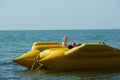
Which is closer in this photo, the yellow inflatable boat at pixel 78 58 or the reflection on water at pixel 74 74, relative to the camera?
the reflection on water at pixel 74 74

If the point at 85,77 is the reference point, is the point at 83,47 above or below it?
above

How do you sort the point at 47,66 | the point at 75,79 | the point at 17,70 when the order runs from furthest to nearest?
the point at 17,70, the point at 47,66, the point at 75,79

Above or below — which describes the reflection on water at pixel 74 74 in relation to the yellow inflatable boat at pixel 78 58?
below

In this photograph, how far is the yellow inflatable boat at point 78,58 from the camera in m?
14.5

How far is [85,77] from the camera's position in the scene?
13984 mm

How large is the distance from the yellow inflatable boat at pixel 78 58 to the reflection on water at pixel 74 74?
0.19 meters

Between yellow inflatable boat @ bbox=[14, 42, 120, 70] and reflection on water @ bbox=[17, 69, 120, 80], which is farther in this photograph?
yellow inflatable boat @ bbox=[14, 42, 120, 70]

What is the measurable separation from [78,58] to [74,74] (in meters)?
0.61

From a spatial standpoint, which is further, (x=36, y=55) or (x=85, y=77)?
(x=36, y=55)

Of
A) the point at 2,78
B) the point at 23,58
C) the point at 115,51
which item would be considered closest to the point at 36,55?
the point at 23,58

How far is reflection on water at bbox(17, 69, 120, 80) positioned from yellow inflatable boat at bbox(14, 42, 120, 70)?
19cm

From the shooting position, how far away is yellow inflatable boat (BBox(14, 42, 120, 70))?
14.5 metres

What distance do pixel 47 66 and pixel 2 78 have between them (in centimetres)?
176

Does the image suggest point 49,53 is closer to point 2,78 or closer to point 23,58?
point 23,58
